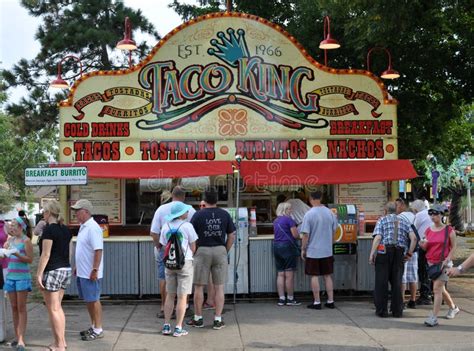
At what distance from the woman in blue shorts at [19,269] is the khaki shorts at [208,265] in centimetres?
209

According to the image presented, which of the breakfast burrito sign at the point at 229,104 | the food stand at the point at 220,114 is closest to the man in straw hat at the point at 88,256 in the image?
the food stand at the point at 220,114

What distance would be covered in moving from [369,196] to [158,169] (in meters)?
4.28

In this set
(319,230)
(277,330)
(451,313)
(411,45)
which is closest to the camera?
(277,330)

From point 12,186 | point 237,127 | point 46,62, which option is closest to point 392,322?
point 237,127

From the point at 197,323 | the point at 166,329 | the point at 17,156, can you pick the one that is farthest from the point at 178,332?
the point at 17,156

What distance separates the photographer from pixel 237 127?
42.7ft

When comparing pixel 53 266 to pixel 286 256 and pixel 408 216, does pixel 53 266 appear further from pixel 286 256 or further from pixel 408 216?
pixel 408 216

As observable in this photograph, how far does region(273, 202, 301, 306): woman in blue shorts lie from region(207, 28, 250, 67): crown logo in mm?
4056

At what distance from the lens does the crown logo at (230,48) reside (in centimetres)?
1302

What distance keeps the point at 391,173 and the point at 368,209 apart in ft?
3.89

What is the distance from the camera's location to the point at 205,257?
27.5 ft

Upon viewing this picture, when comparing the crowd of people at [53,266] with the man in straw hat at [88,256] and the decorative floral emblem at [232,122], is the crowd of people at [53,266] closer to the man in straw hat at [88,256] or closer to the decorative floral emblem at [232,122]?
the man in straw hat at [88,256]

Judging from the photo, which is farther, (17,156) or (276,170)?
(17,156)

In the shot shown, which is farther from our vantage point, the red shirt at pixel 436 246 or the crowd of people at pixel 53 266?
the red shirt at pixel 436 246
